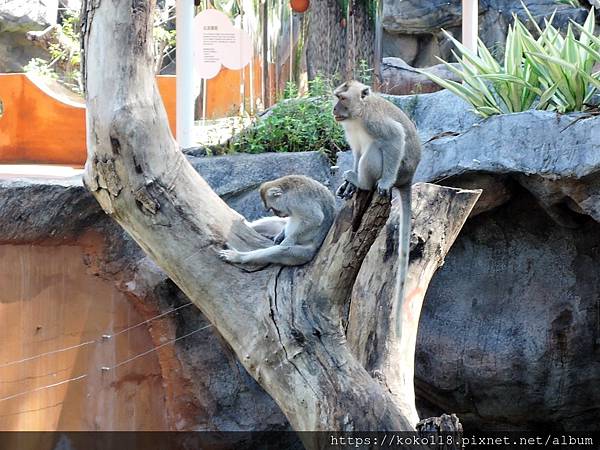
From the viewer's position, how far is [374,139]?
478 centimetres

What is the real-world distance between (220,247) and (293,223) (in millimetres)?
605

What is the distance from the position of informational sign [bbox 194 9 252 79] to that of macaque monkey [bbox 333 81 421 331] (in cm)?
318

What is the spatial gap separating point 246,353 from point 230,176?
2881 millimetres

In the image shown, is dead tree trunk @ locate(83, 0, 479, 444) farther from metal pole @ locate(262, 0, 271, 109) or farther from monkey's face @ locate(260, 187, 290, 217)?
metal pole @ locate(262, 0, 271, 109)

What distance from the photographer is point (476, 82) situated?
7328 mm

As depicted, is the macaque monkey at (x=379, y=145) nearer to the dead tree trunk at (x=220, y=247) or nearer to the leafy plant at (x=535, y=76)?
the dead tree trunk at (x=220, y=247)

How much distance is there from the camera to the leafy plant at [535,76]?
269 inches

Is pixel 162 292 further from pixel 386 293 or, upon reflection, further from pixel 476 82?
pixel 476 82

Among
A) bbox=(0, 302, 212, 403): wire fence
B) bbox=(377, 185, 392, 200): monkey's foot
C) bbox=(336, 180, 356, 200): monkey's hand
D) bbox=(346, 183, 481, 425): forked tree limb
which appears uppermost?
bbox=(377, 185, 392, 200): monkey's foot

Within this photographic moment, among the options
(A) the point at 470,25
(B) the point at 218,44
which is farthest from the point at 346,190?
(A) the point at 470,25

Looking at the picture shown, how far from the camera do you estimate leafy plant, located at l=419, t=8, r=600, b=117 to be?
6820 mm

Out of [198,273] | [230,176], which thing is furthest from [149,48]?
[230,176]

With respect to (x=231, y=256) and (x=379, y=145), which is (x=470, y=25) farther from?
(x=231, y=256)

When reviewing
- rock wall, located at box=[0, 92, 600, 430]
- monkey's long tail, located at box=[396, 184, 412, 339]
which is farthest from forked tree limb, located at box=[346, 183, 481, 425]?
rock wall, located at box=[0, 92, 600, 430]
